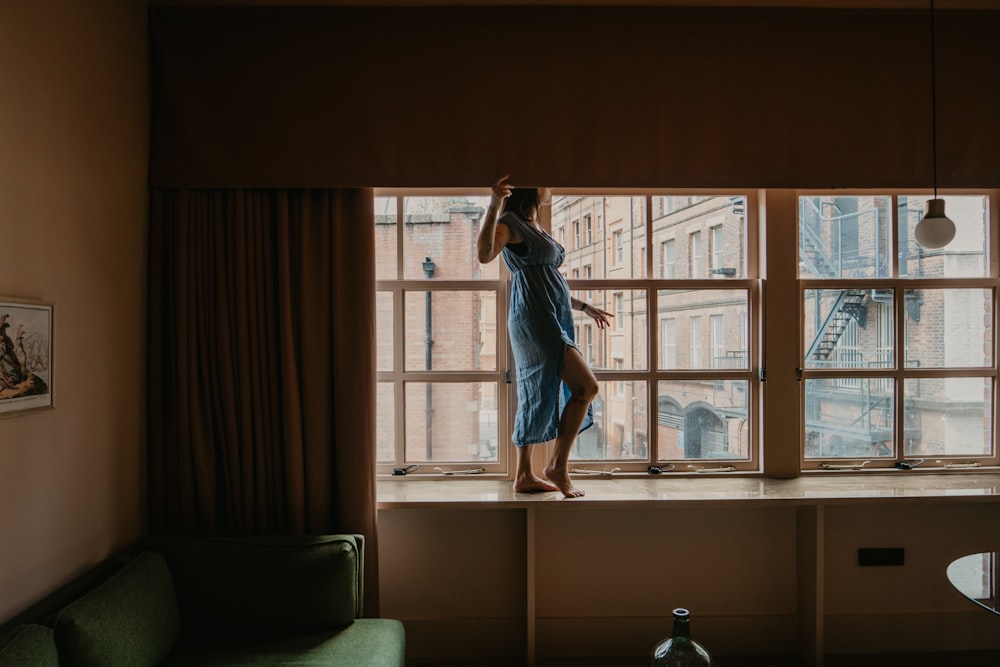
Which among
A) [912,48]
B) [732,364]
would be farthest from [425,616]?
[912,48]

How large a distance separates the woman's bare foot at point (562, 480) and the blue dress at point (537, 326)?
141 mm

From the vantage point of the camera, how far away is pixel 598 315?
107 inches

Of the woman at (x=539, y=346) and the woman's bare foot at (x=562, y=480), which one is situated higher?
the woman at (x=539, y=346)

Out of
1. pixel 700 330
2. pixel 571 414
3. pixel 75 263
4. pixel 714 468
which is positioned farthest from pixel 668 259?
pixel 75 263

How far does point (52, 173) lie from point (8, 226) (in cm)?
27

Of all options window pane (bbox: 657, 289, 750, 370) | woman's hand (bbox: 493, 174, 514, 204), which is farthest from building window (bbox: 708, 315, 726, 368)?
woman's hand (bbox: 493, 174, 514, 204)

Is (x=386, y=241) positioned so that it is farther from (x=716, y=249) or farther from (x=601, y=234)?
(x=716, y=249)

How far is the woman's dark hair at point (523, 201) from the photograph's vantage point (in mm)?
2559

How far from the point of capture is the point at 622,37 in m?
2.53

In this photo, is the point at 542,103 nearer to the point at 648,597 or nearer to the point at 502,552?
the point at 502,552

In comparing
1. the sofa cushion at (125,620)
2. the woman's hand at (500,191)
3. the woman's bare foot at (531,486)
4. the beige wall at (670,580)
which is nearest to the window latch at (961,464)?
the beige wall at (670,580)

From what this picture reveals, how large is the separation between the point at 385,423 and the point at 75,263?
1337 mm

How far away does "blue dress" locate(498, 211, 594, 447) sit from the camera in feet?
8.23

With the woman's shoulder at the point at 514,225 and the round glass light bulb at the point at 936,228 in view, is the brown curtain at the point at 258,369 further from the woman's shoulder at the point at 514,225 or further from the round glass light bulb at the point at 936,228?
the round glass light bulb at the point at 936,228
